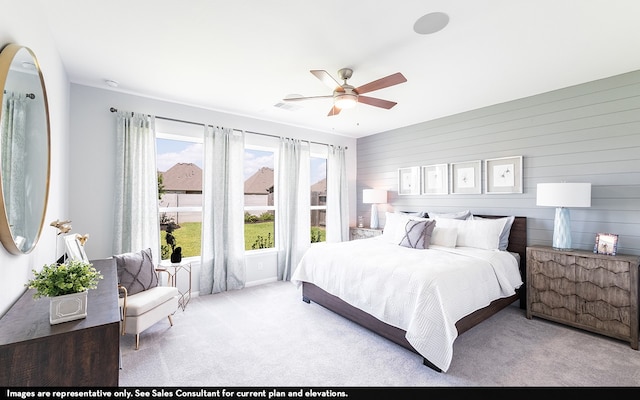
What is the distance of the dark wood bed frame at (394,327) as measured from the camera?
2621 mm

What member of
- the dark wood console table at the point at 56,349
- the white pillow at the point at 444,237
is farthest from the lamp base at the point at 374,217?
the dark wood console table at the point at 56,349

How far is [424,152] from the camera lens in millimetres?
4840

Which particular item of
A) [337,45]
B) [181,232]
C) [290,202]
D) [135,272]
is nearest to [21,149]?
[135,272]

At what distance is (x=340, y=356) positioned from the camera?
251 centimetres

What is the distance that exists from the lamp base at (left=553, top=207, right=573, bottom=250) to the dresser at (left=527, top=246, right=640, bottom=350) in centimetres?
9

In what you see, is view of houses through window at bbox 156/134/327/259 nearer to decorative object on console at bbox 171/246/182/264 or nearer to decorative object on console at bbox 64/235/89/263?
decorative object on console at bbox 171/246/182/264

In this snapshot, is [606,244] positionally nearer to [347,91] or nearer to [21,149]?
[347,91]

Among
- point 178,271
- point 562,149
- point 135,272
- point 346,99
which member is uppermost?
point 346,99

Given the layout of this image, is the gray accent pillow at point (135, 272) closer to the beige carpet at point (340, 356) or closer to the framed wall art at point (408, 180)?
the beige carpet at point (340, 356)

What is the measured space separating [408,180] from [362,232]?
52.0 inches

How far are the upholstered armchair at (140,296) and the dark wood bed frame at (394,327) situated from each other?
1660 millimetres

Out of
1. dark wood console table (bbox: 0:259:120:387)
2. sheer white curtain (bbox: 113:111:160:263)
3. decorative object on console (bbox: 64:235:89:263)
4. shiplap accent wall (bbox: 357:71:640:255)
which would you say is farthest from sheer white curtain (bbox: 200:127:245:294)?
shiplap accent wall (bbox: 357:71:640:255)

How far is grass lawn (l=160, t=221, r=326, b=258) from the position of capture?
451cm

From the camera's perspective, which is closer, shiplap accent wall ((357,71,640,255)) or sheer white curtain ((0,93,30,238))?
sheer white curtain ((0,93,30,238))
